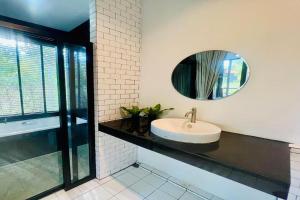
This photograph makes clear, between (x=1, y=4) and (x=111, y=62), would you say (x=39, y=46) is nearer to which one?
(x=111, y=62)

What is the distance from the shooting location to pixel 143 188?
2000 mm

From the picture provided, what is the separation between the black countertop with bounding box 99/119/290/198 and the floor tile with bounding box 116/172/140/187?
853mm

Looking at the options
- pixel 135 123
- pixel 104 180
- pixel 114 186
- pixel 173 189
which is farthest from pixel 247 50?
pixel 104 180

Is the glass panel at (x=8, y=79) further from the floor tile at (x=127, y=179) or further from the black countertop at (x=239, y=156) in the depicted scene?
the floor tile at (x=127, y=179)

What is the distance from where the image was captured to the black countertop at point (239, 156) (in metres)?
0.88

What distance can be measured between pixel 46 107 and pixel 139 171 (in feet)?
5.15

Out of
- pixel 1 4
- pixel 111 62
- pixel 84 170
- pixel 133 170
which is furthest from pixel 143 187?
pixel 1 4

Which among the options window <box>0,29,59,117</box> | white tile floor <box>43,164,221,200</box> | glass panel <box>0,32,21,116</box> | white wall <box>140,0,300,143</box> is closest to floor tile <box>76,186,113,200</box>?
white tile floor <box>43,164,221,200</box>

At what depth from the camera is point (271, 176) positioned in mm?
860

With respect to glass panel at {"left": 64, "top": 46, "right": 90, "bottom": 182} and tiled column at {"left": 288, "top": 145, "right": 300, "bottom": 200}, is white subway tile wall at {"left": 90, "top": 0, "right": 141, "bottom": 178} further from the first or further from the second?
tiled column at {"left": 288, "top": 145, "right": 300, "bottom": 200}

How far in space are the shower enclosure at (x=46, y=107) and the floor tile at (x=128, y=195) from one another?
49cm

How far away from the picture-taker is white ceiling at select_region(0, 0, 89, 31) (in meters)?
2.26

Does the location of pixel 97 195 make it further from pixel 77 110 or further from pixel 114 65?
pixel 114 65

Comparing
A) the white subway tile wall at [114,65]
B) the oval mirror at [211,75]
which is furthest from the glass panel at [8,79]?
the oval mirror at [211,75]
